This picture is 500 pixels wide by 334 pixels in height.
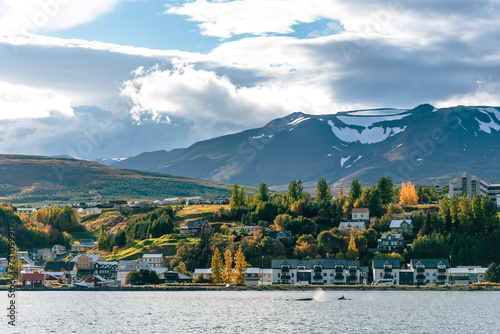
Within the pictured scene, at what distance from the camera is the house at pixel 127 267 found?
468 feet

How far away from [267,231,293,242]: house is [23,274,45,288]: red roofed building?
4774 centimetres

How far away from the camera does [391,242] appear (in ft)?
483

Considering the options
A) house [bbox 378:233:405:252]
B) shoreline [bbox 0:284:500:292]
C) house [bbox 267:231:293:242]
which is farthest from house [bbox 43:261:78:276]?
house [bbox 378:233:405:252]

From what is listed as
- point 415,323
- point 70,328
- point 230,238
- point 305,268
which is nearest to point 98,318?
point 70,328

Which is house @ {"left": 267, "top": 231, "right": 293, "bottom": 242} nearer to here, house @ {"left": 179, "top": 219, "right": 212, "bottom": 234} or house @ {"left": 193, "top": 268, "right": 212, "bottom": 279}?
house @ {"left": 179, "top": 219, "right": 212, "bottom": 234}

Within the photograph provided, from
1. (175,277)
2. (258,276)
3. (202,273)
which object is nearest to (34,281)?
(175,277)

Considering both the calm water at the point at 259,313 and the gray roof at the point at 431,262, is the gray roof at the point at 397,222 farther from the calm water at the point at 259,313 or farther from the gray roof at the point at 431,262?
the calm water at the point at 259,313

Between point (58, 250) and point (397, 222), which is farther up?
point (397, 222)

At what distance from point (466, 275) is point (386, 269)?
14.4 metres

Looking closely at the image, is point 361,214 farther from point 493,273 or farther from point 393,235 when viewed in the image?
point 493,273

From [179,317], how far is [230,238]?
68000 millimetres

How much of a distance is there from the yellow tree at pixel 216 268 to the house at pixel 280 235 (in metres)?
21.9

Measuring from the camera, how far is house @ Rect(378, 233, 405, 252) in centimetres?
14638

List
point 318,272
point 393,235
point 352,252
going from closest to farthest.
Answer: point 318,272
point 352,252
point 393,235
